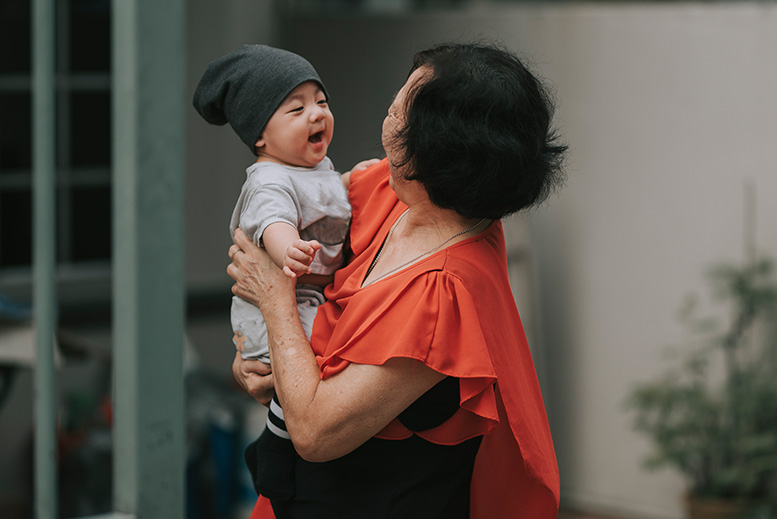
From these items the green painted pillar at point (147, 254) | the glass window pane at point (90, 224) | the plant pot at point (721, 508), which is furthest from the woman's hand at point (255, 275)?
the glass window pane at point (90, 224)

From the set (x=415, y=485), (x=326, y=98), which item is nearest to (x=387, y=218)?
(x=326, y=98)

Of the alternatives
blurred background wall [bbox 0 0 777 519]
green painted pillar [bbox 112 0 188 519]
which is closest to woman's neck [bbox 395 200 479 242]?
green painted pillar [bbox 112 0 188 519]

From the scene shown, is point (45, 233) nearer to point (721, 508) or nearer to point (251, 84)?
point (251, 84)

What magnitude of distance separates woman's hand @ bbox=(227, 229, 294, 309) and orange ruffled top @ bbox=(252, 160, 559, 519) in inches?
2.6

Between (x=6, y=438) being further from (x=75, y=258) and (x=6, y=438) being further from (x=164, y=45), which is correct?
(x=164, y=45)

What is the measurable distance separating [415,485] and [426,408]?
0.11 m

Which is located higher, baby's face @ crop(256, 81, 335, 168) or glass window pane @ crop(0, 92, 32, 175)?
Result: baby's face @ crop(256, 81, 335, 168)

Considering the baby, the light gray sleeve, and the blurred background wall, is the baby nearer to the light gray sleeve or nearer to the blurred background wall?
the light gray sleeve

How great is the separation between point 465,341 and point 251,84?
1.30ft

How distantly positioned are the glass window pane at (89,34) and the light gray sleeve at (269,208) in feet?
12.7

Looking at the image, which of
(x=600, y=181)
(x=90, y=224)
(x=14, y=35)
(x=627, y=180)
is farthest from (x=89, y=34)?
(x=627, y=180)

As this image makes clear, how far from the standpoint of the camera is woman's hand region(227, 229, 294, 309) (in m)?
1.15

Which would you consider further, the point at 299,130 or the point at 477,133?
the point at 299,130

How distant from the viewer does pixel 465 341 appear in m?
1.06
